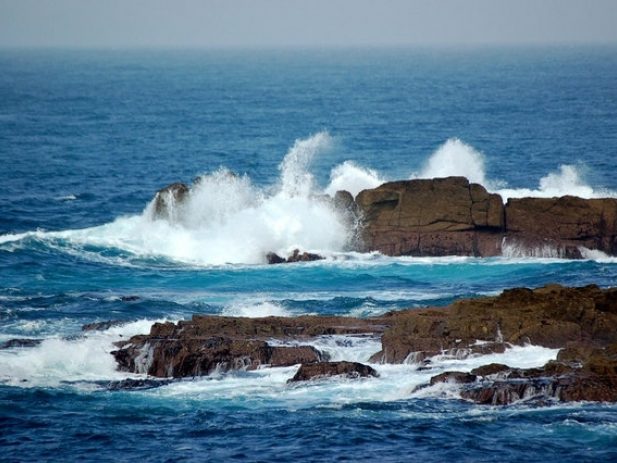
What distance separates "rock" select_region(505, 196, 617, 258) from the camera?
148 ft

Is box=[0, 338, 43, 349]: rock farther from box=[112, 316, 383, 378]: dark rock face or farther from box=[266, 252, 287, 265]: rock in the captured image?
box=[266, 252, 287, 265]: rock

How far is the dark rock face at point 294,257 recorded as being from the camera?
155 ft

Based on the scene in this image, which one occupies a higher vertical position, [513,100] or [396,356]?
[513,100]

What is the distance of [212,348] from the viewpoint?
31.8m

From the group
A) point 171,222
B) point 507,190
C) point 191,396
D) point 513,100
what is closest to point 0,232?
point 171,222

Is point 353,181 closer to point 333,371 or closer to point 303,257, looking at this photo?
point 303,257

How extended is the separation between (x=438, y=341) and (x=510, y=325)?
182 centimetres

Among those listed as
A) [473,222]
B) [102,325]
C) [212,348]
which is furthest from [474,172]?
[212,348]

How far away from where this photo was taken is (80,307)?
3931 cm

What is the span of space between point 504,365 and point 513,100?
276 feet

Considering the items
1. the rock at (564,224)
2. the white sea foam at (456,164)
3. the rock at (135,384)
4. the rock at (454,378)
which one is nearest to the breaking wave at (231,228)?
the rock at (564,224)

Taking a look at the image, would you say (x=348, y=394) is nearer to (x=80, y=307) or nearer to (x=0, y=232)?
(x=80, y=307)

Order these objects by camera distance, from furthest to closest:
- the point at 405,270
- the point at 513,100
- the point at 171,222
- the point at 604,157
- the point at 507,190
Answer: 1. the point at 513,100
2. the point at 604,157
3. the point at 507,190
4. the point at 171,222
5. the point at 405,270

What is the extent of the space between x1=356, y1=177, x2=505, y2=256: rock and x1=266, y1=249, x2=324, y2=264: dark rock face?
212 centimetres
